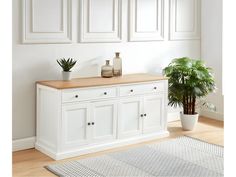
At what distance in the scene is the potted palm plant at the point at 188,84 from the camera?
4.59m

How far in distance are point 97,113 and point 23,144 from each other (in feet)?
2.80

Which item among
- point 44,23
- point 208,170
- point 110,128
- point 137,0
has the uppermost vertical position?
point 137,0

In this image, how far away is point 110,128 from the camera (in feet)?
13.1

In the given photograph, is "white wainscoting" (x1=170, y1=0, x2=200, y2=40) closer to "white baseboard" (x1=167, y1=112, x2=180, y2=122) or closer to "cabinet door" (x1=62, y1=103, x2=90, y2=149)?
"white baseboard" (x1=167, y1=112, x2=180, y2=122)

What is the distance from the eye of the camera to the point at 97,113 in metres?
3.86

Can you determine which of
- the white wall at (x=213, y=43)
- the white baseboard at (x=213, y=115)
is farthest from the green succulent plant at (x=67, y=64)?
→ the white baseboard at (x=213, y=115)

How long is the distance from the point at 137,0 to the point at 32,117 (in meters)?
1.94

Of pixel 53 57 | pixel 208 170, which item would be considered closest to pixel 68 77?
pixel 53 57

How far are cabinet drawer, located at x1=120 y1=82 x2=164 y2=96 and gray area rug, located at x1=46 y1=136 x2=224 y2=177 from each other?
23.8 inches

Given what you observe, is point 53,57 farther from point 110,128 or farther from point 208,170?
point 208,170

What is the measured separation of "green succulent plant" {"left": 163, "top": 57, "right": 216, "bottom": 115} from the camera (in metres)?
4.58

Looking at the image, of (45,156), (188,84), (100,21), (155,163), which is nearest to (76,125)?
(45,156)

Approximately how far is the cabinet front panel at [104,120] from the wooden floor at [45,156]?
183 millimetres

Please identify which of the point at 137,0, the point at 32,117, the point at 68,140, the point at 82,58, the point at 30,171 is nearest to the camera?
the point at 30,171
